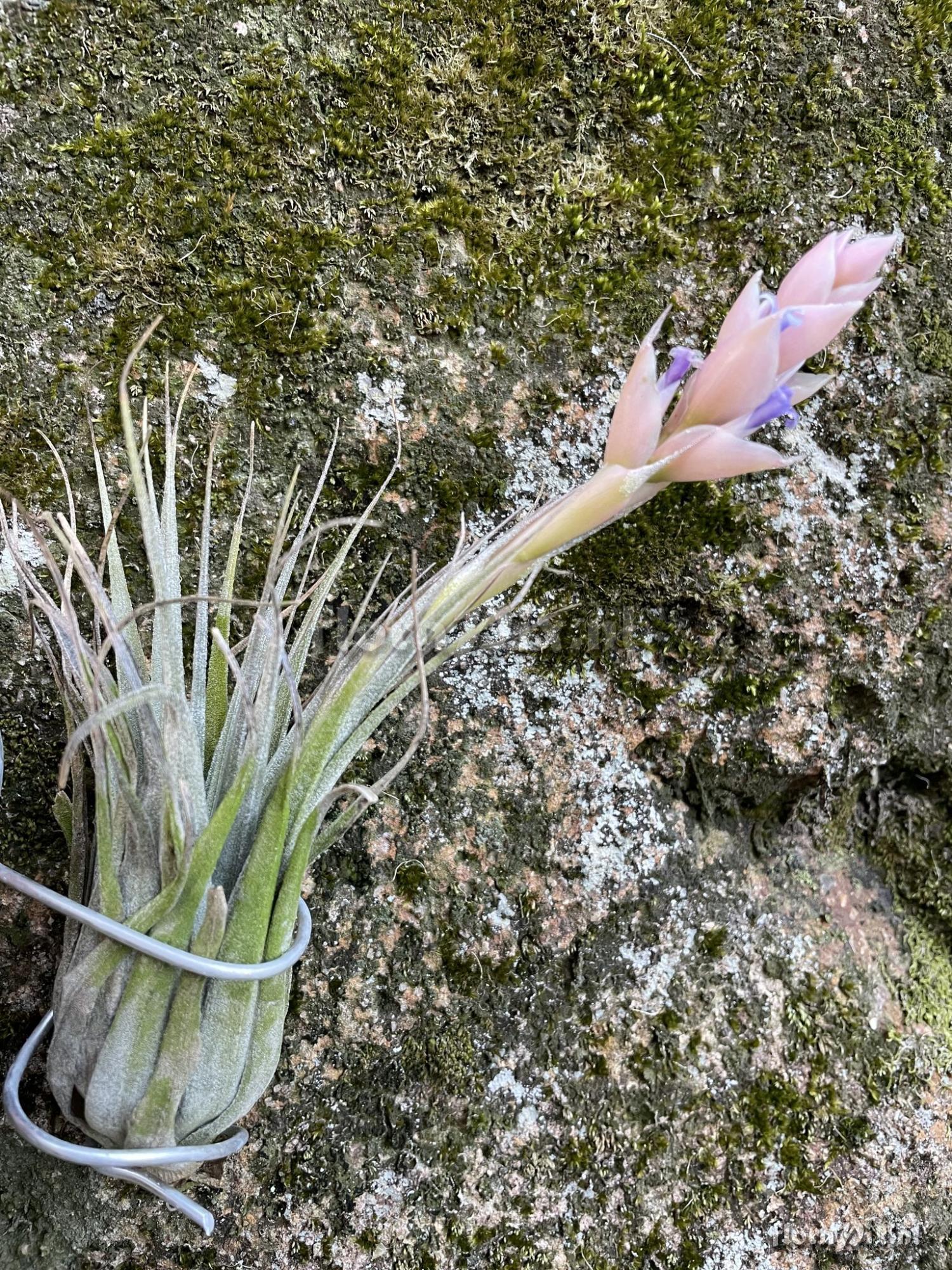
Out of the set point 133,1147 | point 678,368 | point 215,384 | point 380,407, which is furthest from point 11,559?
point 678,368

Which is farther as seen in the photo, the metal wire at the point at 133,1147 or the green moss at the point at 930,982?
the green moss at the point at 930,982

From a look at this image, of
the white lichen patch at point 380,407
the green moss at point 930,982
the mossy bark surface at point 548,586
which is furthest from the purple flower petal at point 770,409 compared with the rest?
the green moss at point 930,982

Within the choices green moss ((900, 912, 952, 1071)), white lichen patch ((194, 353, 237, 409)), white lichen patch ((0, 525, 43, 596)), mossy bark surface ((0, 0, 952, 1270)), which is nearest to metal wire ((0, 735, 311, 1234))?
mossy bark surface ((0, 0, 952, 1270))

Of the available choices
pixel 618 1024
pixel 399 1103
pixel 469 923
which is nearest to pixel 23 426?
pixel 469 923

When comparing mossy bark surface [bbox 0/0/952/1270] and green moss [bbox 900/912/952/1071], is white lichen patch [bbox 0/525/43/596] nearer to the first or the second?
mossy bark surface [bbox 0/0/952/1270]

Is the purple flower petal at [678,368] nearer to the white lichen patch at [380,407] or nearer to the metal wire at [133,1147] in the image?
the white lichen patch at [380,407]

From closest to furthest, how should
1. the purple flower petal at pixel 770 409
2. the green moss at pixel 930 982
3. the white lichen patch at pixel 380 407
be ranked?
the purple flower petal at pixel 770 409
the white lichen patch at pixel 380 407
the green moss at pixel 930 982
